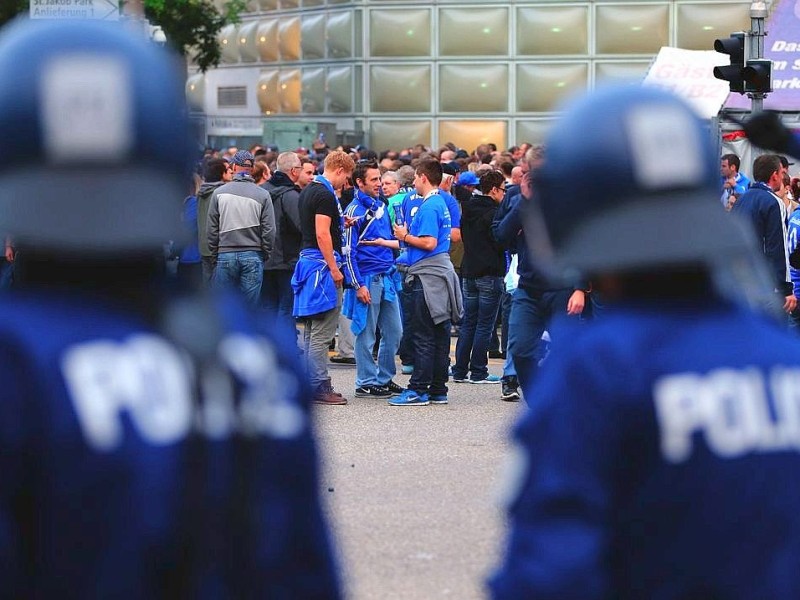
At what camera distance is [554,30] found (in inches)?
1198

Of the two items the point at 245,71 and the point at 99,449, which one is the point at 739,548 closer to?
the point at 99,449

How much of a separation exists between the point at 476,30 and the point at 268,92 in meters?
6.57

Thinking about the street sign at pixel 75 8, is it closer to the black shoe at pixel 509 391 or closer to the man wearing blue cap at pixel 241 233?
the man wearing blue cap at pixel 241 233

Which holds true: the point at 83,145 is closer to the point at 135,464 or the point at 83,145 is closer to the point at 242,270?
the point at 135,464

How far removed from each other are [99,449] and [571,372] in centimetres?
62

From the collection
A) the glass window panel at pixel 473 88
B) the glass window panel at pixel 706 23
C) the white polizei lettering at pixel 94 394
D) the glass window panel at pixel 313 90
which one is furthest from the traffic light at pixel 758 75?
the glass window panel at pixel 313 90

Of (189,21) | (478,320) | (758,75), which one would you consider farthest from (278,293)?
(189,21)

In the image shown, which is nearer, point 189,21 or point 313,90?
point 313,90

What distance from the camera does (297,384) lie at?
215 cm

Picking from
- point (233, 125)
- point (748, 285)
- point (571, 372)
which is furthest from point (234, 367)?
point (233, 125)

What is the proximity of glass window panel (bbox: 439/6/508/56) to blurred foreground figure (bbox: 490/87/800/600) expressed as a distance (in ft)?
94.5

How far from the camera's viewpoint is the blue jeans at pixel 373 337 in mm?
11555

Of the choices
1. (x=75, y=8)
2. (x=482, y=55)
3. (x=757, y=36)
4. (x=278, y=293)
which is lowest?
(x=278, y=293)

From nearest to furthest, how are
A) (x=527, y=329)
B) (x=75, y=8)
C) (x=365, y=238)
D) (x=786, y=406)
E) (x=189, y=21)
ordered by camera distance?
(x=786, y=406) → (x=527, y=329) → (x=365, y=238) → (x=75, y=8) → (x=189, y=21)
